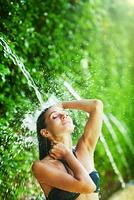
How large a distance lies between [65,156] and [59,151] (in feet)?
0.19

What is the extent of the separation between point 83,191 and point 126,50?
1210 mm

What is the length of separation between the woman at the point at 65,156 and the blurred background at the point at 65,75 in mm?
107

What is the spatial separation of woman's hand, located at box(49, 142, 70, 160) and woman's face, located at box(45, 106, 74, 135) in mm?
78

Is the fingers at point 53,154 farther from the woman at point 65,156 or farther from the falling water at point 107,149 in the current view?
the falling water at point 107,149

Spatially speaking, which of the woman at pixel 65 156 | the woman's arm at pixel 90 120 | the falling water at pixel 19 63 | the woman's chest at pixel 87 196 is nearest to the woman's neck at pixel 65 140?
the woman at pixel 65 156

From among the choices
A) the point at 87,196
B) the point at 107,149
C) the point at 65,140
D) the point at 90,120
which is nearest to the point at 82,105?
the point at 90,120

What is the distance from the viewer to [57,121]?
214cm

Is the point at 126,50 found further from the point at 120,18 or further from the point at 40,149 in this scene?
the point at 40,149

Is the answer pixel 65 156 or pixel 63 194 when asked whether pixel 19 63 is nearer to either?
pixel 65 156

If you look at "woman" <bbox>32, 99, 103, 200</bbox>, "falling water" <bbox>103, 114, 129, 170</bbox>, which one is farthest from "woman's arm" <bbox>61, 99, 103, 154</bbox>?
"falling water" <bbox>103, 114, 129, 170</bbox>

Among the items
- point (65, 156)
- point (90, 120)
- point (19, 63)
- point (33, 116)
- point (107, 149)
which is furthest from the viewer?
point (107, 149)

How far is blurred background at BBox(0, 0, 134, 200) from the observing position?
7.87 ft

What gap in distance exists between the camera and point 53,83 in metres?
2.46

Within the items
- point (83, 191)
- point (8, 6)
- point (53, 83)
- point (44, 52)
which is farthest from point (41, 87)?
point (83, 191)
